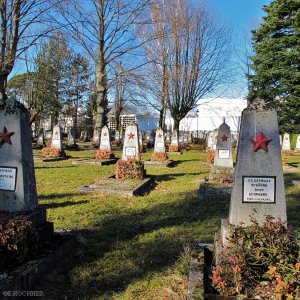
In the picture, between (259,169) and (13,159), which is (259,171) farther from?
(13,159)

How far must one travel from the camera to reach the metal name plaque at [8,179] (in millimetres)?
4613

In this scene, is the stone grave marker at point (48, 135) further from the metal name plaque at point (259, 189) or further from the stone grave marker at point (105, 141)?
the metal name plaque at point (259, 189)

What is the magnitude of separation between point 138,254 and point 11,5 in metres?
14.2

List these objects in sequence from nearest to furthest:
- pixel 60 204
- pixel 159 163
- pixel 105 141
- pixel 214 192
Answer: pixel 60 204 < pixel 214 192 < pixel 159 163 < pixel 105 141

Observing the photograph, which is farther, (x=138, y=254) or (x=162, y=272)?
(x=138, y=254)

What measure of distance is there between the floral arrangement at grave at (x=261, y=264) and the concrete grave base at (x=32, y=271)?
176 cm

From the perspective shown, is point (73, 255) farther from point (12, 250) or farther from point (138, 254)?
point (12, 250)

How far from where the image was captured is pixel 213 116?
59.3 m

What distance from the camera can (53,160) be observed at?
18.6m

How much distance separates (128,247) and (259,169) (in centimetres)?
214

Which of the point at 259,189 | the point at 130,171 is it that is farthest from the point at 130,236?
the point at 130,171

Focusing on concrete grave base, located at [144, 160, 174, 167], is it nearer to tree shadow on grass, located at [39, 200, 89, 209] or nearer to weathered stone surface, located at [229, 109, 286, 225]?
tree shadow on grass, located at [39, 200, 89, 209]

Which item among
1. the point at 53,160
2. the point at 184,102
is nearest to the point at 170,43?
the point at 184,102

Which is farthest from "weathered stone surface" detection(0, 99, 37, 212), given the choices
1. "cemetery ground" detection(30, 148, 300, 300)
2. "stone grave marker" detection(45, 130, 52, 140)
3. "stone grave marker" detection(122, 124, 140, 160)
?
"stone grave marker" detection(45, 130, 52, 140)
